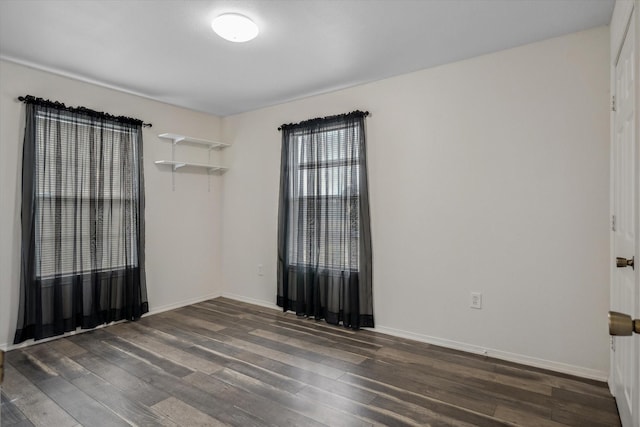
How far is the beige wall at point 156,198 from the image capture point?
119 inches

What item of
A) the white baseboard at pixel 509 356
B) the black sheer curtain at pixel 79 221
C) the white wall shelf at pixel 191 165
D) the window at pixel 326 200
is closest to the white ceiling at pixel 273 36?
the black sheer curtain at pixel 79 221

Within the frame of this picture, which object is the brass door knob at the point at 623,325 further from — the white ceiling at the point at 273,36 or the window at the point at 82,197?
the window at the point at 82,197

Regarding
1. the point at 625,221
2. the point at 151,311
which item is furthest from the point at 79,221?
the point at 625,221

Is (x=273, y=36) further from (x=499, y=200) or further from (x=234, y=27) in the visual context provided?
(x=499, y=200)

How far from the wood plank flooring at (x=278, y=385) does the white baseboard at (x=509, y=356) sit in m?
0.07

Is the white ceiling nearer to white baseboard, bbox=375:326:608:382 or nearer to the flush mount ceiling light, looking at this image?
the flush mount ceiling light

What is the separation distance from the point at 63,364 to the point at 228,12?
115 inches

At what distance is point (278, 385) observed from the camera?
2432 mm

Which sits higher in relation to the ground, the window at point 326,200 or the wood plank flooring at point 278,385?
the window at point 326,200

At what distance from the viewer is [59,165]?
129 inches

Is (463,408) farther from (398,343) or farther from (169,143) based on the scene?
(169,143)

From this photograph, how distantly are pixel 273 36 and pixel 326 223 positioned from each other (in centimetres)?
188

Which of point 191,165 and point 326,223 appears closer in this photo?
point 326,223

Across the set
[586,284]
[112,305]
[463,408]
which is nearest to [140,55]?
[112,305]
